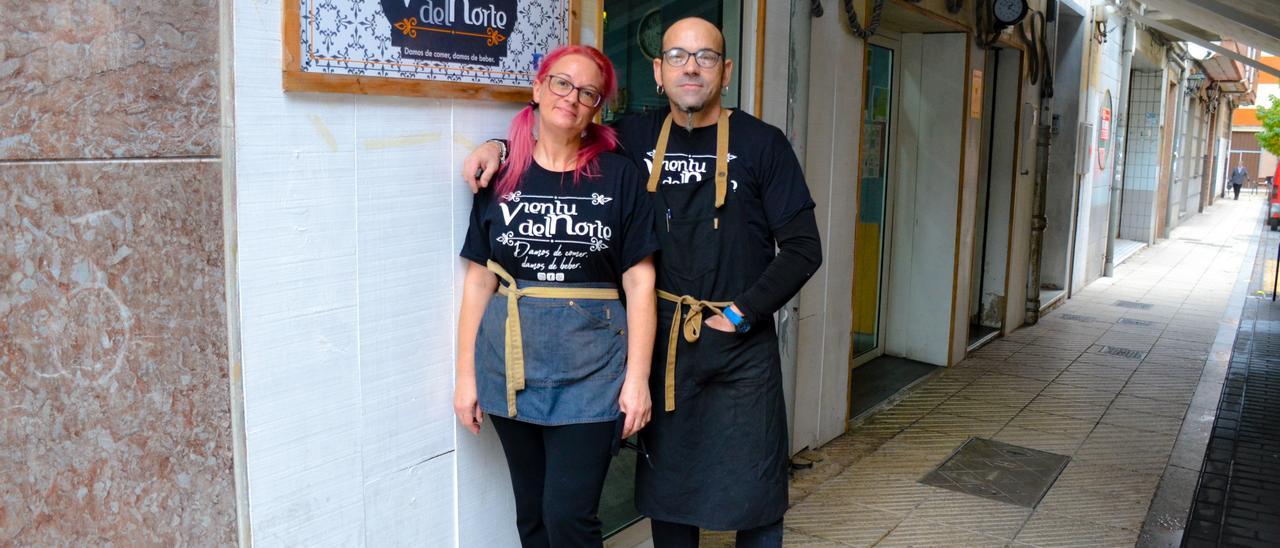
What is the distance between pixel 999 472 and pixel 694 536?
2670 millimetres

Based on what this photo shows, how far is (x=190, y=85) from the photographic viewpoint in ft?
7.34

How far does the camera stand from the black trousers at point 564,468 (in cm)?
273

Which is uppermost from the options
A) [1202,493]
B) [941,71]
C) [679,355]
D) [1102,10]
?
[1102,10]

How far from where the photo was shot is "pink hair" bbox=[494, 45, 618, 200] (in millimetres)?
2662

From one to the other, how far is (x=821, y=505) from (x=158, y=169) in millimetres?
3310

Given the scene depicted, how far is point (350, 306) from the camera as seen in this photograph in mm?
2613

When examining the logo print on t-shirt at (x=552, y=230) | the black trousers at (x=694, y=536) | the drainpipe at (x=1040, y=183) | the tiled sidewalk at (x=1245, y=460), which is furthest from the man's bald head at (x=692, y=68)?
the drainpipe at (x=1040, y=183)

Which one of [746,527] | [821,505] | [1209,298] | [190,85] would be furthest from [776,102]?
[1209,298]

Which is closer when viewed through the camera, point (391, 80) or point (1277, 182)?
point (391, 80)

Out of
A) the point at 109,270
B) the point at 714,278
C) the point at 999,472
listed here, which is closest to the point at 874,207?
the point at 999,472

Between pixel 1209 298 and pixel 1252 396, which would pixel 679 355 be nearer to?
pixel 1252 396

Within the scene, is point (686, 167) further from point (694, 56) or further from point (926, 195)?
point (926, 195)

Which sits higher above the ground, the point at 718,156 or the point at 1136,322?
the point at 718,156

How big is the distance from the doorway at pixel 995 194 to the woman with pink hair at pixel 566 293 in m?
6.06
